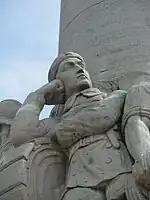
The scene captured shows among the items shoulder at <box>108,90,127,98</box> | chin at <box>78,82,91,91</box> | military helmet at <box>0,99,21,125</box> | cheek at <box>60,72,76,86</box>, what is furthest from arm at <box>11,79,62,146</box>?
shoulder at <box>108,90,127,98</box>

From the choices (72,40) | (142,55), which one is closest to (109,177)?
(142,55)

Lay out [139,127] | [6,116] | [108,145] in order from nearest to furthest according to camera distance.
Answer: [139,127] < [108,145] < [6,116]

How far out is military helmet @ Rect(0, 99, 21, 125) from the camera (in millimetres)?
6645

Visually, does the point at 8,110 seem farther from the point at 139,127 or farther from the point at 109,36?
the point at 139,127

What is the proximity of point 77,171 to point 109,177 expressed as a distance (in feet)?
1.00

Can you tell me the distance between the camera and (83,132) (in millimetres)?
5648

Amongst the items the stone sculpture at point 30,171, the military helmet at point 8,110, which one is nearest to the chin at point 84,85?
the stone sculpture at point 30,171

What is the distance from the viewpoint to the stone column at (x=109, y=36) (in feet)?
22.4

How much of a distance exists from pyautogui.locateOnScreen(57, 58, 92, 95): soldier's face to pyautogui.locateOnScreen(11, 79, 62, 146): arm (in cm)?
22

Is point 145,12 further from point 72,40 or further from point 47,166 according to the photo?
point 47,166

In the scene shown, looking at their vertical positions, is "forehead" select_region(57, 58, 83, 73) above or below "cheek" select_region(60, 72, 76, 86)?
above

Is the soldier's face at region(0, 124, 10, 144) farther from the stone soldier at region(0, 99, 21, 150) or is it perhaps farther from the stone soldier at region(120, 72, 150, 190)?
the stone soldier at region(120, 72, 150, 190)

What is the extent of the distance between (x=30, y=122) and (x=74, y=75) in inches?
26.4

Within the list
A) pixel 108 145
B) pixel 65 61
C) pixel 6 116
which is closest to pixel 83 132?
pixel 108 145
